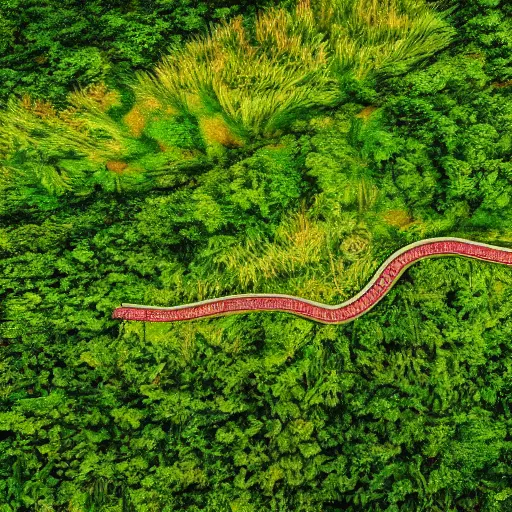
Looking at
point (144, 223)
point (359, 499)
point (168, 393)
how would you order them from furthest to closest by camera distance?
point (144, 223) → point (168, 393) → point (359, 499)

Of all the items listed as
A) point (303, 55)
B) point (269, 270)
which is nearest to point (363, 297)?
point (269, 270)

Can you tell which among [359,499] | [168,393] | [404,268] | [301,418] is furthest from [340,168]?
[359,499]

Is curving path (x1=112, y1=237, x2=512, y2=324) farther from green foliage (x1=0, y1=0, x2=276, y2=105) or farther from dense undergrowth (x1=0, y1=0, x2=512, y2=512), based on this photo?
green foliage (x1=0, y1=0, x2=276, y2=105)

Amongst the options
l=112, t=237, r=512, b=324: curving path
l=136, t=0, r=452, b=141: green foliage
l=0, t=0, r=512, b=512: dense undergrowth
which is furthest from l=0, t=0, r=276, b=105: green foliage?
l=112, t=237, r=512, b=324: curving path

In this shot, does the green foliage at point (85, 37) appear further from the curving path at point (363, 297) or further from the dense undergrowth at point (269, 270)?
the curving path at point (363, 297)

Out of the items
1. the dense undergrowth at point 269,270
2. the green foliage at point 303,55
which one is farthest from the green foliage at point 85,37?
the green foliage at point 303,55

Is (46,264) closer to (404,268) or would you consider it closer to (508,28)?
(404,268)
